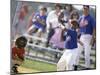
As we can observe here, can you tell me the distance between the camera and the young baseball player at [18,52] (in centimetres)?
205

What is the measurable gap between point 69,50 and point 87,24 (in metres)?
0.35

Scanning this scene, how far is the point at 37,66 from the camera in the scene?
6.98 feet

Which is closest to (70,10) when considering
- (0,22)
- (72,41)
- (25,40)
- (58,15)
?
(58,15)

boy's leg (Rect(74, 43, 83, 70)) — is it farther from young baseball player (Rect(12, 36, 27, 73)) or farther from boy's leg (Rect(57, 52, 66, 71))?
young baseball player (Rect(12, 36, 27, 73))

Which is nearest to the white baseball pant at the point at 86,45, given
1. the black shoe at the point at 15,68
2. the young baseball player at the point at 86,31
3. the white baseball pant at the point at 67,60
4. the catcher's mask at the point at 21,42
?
the young baseball player at the point at 86,31

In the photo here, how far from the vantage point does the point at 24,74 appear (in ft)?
6.84

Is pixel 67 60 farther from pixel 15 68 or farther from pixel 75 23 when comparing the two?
pixel 15 68

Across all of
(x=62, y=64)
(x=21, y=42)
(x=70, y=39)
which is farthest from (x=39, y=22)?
(x=62, y=64)

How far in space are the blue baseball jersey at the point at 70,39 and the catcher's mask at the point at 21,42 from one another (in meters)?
0.43

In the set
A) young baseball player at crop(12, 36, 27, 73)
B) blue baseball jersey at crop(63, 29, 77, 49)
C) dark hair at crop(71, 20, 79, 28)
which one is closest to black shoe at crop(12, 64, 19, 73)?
young baseball player at crop(12, 36, 27, 73)

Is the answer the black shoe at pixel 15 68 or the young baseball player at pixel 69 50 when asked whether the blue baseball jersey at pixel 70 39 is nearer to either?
the young baseball player at pixel 69 50

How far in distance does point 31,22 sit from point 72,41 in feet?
1.60

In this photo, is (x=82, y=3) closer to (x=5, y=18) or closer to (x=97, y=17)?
(x=97, y=17)

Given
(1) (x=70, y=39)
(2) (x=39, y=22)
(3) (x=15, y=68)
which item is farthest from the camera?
(1) (x=70, y=39)
